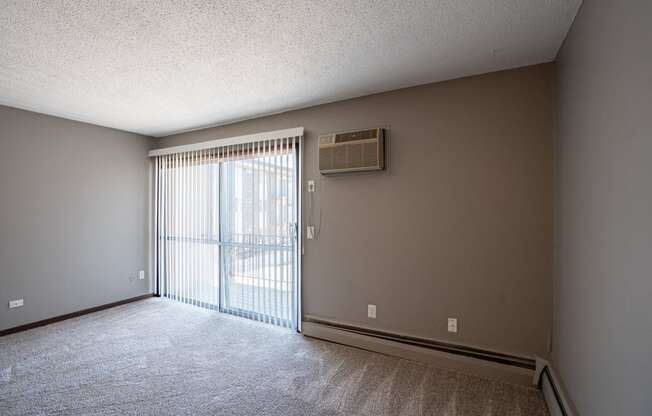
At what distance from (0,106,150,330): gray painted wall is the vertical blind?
0.39 m

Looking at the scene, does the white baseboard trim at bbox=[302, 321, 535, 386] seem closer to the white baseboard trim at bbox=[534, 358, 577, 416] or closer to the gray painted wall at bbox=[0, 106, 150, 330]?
the white baseboard trim at bbox=[534, 358, 577, 416]

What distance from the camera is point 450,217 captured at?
2688mm

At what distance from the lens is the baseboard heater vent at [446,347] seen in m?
2.42

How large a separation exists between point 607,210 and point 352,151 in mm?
1985

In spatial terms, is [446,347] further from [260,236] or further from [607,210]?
[260,236]

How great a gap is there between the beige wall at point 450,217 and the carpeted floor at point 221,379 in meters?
0.43

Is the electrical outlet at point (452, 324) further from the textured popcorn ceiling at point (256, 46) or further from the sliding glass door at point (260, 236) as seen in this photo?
the textured popcorn ceiling at point (256, 46)

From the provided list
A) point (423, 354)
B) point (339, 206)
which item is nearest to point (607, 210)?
point (423, 354)

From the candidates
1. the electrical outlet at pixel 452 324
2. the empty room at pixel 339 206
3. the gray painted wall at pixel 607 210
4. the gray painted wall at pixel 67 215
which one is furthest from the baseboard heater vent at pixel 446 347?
the gray painted wall at pixel 67 215

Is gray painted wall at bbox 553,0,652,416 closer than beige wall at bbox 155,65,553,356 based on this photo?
Yes

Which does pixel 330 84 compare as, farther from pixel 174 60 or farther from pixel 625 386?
pixel 625 386

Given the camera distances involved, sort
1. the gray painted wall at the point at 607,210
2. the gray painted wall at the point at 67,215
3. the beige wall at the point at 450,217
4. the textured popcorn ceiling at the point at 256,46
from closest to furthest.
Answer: the gray painted wall at the point at 607,210 → the textured popcorn ceiling at the point at 256,46 → the beige wall at the point at 450,217 → the gray painted wall at the point at 67,215

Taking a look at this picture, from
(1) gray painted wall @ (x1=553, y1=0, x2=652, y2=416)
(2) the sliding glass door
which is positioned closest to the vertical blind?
(2) the sliding glass door

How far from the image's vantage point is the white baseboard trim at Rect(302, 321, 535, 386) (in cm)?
242
